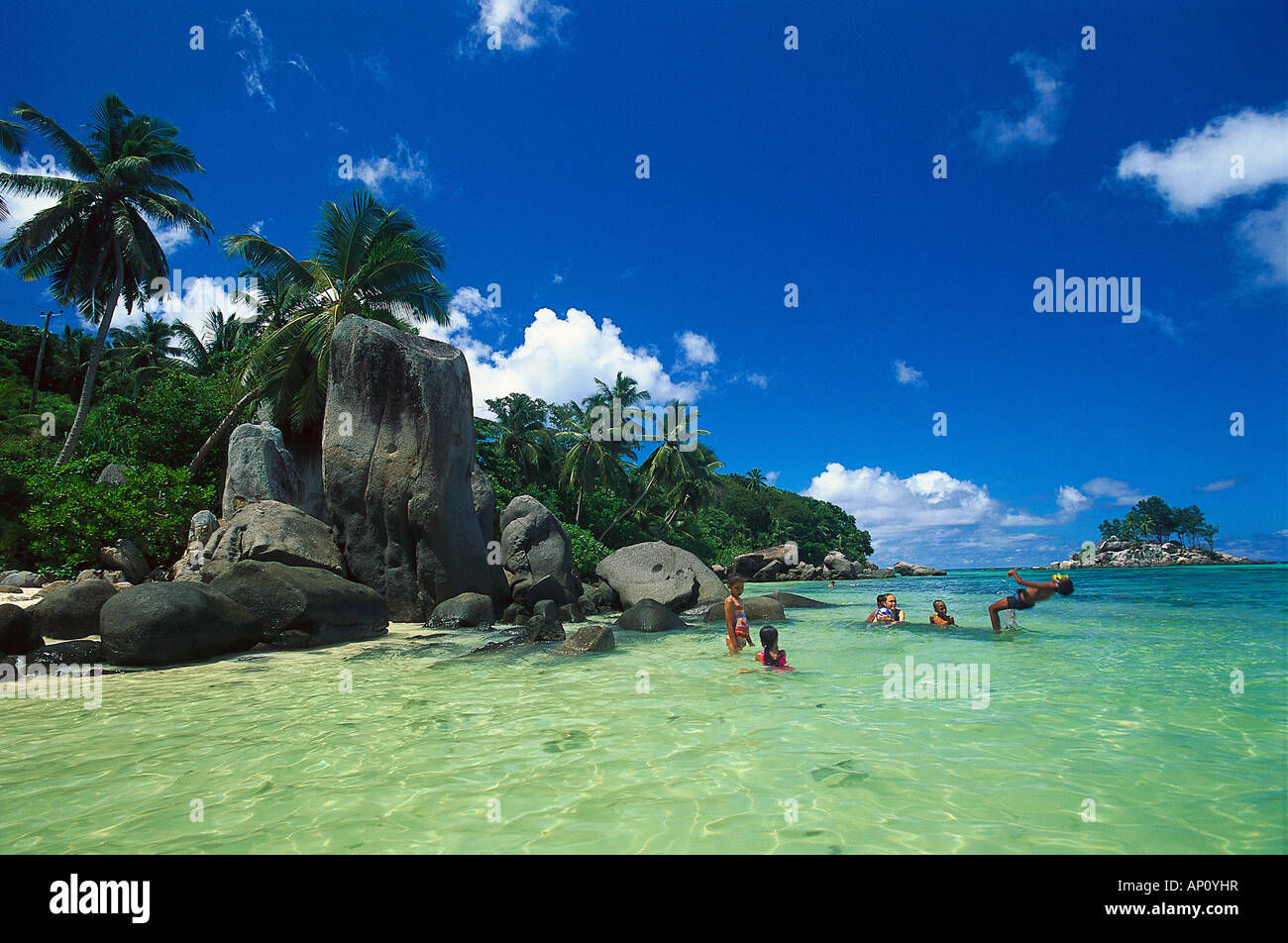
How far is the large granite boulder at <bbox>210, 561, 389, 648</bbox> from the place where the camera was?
10320 millimetres

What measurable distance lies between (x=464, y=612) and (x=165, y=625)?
18.5 ft

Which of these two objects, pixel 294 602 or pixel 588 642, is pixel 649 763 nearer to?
pixel 588 642

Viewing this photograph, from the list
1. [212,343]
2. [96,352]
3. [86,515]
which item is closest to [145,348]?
[212,343]

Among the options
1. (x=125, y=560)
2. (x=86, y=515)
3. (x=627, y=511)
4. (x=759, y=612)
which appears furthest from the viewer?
(x=627, y=511)

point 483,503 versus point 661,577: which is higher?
point 483,503

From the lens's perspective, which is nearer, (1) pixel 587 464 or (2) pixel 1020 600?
(2) pixel 1020 600

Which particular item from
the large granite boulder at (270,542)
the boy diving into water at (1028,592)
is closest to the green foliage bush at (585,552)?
the large granite boulder at (270,542)

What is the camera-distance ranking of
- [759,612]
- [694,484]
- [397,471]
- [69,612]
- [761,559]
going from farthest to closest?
[761,559] → [694,484] → [759,612] → [397,471] → [69,612]

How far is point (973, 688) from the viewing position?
6.83 meters

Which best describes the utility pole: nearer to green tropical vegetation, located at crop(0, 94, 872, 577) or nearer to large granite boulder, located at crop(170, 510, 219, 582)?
green tropical vegetation, located at crop(0, 94, 872, 577)

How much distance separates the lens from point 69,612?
979 centimetres

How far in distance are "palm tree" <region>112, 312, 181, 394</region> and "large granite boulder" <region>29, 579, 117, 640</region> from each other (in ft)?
102
